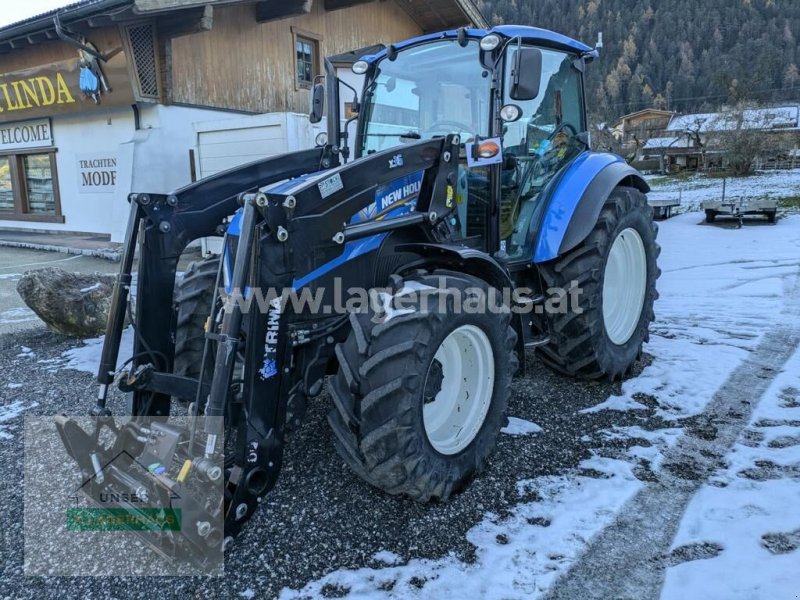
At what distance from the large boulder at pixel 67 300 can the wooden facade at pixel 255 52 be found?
560 cm

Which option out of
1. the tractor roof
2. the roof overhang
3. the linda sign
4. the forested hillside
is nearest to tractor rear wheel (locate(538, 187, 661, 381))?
the tractor roof

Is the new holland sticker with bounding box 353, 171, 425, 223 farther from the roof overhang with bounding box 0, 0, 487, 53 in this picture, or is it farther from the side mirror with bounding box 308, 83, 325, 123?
the roof overhang with bounding box 0, 0, 487, 53

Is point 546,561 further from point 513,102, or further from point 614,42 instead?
point 614,42

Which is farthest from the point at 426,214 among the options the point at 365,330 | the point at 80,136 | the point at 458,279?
the point at 80,136

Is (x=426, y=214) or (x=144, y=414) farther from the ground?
(x=426, y=214)

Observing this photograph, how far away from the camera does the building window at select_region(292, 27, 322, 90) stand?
497 inches

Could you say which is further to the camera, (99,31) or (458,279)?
(99,31)

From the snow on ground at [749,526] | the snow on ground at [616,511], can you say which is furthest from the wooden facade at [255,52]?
the snow on ground at [749,526]

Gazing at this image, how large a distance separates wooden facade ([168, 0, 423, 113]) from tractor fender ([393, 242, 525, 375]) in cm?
863

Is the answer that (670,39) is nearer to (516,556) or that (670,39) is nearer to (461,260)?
(461,260)

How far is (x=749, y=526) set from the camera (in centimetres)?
271

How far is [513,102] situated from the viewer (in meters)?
3.79

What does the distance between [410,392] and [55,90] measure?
1182cm

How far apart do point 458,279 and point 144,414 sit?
1.72m
